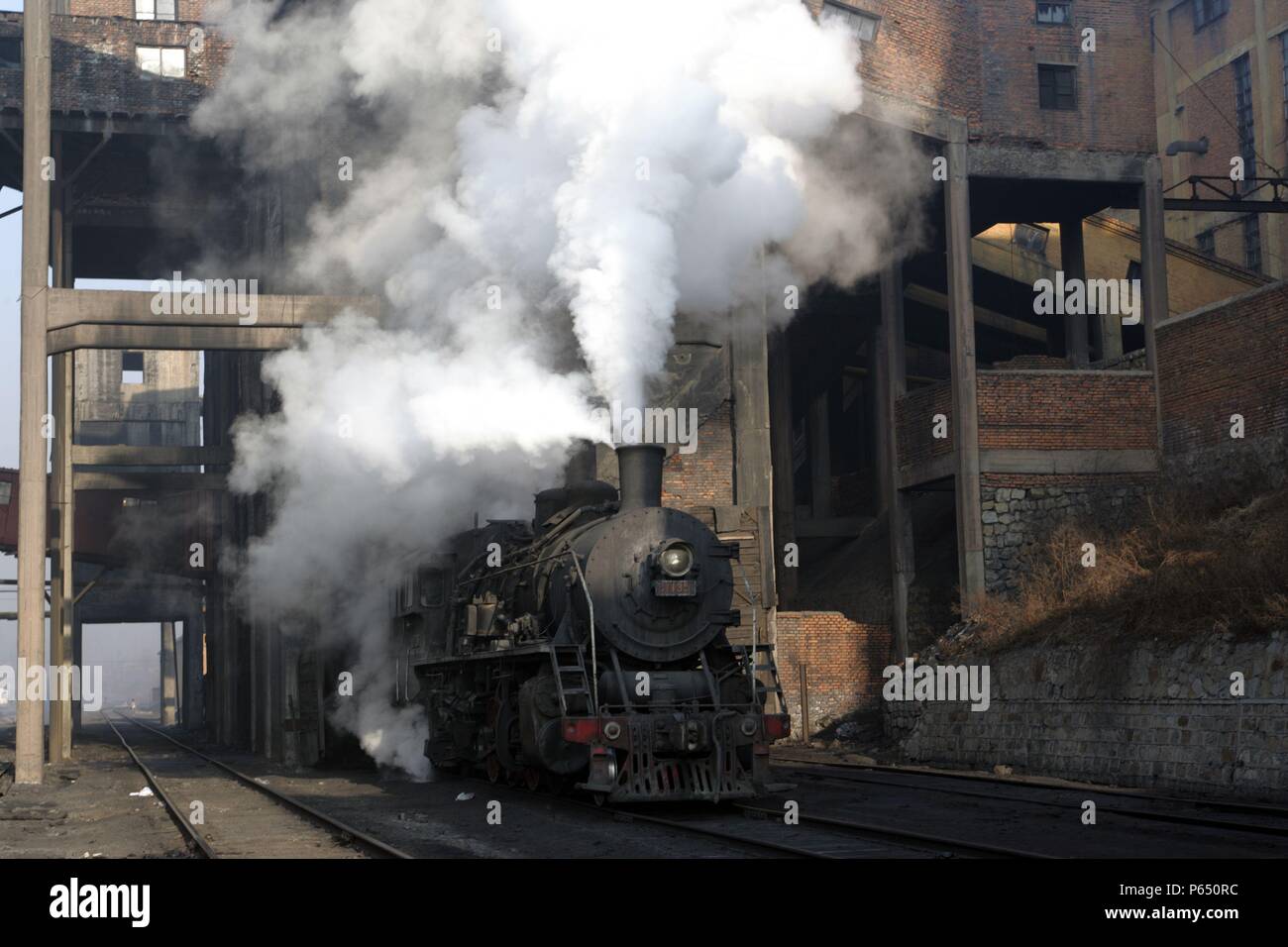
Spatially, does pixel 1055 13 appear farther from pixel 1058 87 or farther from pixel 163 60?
pixel 163 60

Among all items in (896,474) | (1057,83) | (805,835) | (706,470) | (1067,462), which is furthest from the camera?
(1057,83)

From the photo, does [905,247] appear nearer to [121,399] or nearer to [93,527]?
[93,527]

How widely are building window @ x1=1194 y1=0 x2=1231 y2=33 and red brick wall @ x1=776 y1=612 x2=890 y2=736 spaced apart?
23527 mm

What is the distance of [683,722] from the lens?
1161 centimetres

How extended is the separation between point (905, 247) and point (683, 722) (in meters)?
15.6

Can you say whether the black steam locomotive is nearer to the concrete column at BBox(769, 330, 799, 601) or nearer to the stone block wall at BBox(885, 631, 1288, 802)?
the stone block wall at BBox(885, 631, 1288, 802)

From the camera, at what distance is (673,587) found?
40.1 feet

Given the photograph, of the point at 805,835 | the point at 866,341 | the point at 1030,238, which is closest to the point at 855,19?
the point at 866,341

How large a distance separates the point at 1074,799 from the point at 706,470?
31.4ft

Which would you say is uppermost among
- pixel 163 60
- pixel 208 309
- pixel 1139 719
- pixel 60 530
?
pixel 163 60

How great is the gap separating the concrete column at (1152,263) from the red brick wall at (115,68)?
18004mm

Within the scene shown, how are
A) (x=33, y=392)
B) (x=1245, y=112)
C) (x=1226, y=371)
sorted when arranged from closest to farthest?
(x=33, y=392), (x=1226, y=371), (x=1245, y=112)

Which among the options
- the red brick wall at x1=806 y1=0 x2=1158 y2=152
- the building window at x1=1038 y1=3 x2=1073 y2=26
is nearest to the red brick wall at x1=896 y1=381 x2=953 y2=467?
the red brick wall at x1=806 y1=0 x2=1158 y2=152

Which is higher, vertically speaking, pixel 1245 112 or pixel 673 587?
pixel 1245 112
